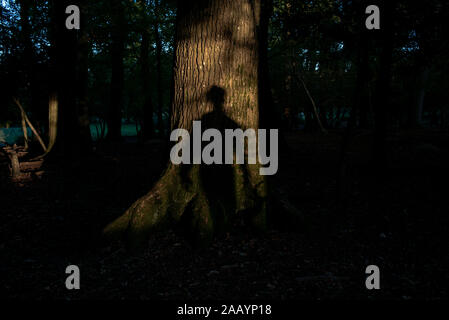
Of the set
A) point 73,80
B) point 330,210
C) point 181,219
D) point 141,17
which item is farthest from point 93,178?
point 141,17

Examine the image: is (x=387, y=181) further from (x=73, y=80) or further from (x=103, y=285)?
(x=73, y=80)

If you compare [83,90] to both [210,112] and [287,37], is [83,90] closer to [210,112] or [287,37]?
[287,37]

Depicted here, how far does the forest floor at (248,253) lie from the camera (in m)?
3.15

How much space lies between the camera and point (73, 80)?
10062 millimetres

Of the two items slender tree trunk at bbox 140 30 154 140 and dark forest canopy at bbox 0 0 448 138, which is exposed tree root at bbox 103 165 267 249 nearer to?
dark forest canopy at bbox 0 0 448 138

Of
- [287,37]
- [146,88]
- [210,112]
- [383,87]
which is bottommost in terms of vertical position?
[210,112]

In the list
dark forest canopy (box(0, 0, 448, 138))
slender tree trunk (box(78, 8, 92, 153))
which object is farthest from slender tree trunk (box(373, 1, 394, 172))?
slender tree trunk (box(78, 8, 92, 153))

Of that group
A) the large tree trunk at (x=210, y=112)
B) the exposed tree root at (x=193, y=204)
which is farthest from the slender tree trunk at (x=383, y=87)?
the exposed tree root at (x=193, y=204)

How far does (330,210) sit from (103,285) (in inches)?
163

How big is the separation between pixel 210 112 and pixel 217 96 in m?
0.25

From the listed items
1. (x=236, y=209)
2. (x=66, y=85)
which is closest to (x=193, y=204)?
(x=236, y=209)

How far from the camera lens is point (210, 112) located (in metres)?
4.03

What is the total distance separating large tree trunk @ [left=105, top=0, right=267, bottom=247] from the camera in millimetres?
3938
